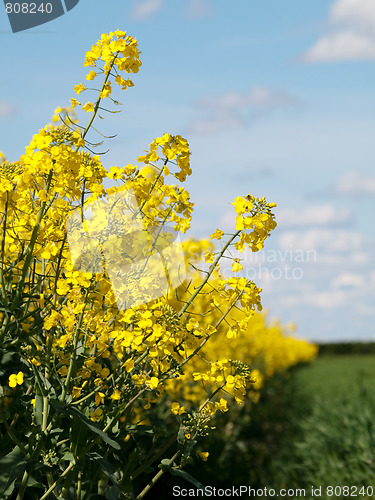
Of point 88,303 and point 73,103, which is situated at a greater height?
point 73,103

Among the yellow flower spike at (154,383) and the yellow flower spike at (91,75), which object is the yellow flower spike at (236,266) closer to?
the yellow flower spike at (154,383)

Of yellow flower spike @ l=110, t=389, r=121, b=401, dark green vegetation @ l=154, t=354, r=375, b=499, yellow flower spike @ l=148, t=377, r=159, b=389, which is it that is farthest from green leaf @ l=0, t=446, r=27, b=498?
dark green vegetation @ l=154, t=354, r=375, b=499

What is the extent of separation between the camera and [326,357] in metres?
57.1

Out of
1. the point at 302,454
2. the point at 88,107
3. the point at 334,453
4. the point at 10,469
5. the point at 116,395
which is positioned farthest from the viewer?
the point at 302,454

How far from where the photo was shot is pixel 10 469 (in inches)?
94.5

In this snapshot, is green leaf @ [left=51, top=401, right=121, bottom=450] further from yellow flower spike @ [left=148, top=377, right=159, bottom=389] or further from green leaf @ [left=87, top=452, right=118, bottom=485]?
yellow flower spike @ [left=148, top=377, right=159, bottom=389]

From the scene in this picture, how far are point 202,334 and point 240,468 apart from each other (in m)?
6.43

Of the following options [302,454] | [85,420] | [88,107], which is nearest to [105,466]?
[85,420]

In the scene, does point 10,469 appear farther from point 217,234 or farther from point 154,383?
point 217,234

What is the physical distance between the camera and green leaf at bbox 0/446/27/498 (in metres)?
2.39

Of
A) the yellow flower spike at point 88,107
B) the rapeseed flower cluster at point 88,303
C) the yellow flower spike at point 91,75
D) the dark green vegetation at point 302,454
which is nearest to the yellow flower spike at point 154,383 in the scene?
the rapeseed flower cluster at point 88,303

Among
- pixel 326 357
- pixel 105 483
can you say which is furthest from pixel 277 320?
pixel 326 357

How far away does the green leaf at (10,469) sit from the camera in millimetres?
2395

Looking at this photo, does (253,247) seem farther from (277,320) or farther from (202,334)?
(277,320)
